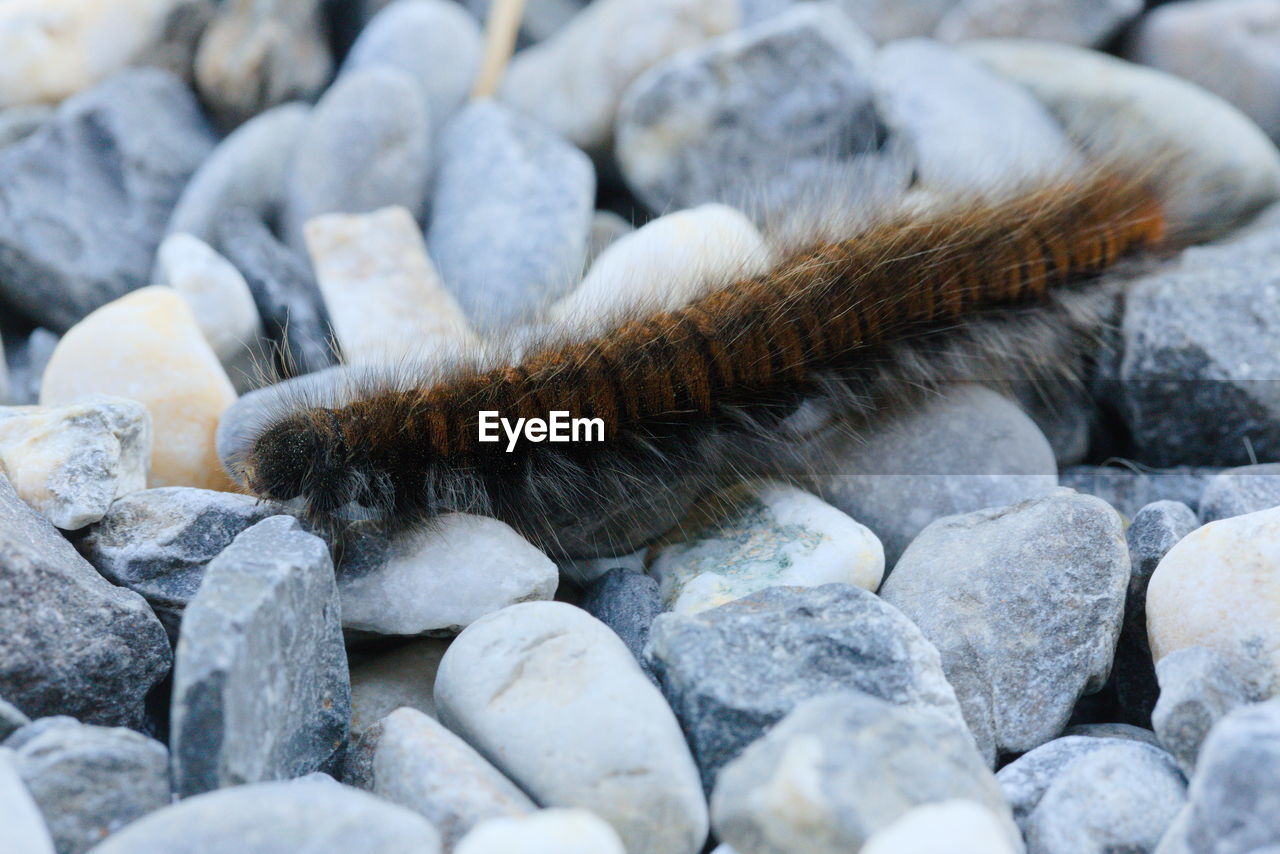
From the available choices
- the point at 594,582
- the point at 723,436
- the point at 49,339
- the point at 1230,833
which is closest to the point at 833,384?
the point at 723,436

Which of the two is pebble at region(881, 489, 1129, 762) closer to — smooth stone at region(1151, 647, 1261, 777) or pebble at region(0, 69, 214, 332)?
smooth stone at region(1151, 647, 1261, 777)

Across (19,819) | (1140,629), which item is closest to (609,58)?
(1140,629)

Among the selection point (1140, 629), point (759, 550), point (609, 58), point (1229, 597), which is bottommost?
point (1140, 629)

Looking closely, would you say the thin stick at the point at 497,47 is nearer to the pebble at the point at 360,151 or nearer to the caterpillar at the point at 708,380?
the pebble at the point at 360,151

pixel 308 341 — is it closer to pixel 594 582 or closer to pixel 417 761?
pixel 594 582

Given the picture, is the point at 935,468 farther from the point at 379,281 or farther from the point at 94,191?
the point at 94,191
